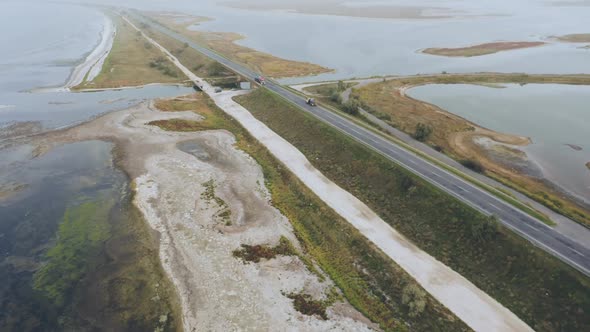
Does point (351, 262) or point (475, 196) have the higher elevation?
point (475, 196)

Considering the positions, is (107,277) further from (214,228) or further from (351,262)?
(351,262)

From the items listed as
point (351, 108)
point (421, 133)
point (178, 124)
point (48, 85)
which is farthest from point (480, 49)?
point (48, 85)

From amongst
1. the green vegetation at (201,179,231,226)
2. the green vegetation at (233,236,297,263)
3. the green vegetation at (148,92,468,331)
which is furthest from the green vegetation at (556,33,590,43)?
the green vegetation at (233,236,297,263)

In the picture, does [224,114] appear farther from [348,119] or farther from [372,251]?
[372,251]

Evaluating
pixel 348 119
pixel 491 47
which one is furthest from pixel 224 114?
pixel 491 47

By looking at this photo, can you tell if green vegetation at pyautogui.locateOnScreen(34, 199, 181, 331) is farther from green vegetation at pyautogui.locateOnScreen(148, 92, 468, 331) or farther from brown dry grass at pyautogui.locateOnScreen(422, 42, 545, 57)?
brown dry grass at pyautogui.locateOnScreen(422, 42, 545, 57)

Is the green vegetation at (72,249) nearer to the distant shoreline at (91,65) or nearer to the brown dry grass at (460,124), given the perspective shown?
the brown dry grass at (460,124)
